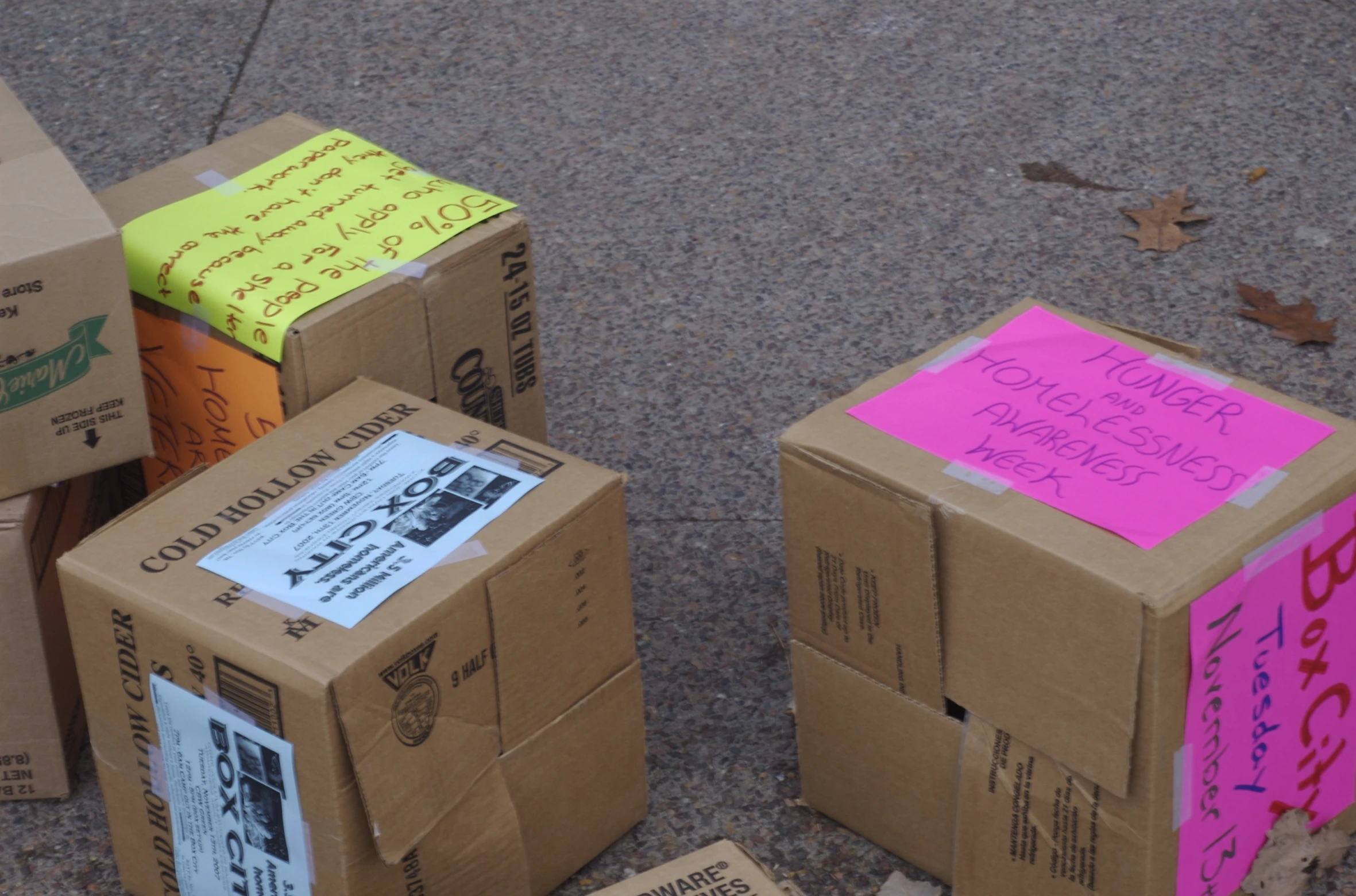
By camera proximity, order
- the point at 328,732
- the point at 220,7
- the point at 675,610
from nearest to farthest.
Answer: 1. the point at 328,732
2. the point at 675,610
3. the point at 220,7

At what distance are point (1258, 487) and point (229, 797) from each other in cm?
129

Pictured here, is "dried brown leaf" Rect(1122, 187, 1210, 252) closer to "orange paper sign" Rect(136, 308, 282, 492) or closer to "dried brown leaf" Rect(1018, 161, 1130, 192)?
"dried brown leaf" Rect(1018, 161, 1130, 192)

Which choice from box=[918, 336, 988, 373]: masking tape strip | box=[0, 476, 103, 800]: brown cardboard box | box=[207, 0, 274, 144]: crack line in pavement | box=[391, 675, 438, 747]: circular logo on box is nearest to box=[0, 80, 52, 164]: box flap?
box=[0, 476, 103, 800]: brown cardboard box

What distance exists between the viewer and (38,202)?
2016 millimetres

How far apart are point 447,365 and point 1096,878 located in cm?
117

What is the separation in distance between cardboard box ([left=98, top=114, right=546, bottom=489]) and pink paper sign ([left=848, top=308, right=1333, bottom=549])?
640mm

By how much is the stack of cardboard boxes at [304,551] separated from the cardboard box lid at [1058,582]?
419 mm

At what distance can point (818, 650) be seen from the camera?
2061 mm

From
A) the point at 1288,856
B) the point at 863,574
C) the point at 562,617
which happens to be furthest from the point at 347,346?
the point at 1288,856

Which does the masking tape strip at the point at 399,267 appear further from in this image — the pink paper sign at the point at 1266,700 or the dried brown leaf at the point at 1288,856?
the dried brown leaf at the point at 1288,856

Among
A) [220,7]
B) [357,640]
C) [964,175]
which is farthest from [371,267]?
[220,7]

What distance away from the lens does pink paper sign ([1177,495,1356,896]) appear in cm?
170

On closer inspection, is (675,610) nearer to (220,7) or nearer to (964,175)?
(964,175)

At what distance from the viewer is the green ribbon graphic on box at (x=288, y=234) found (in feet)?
6.79
